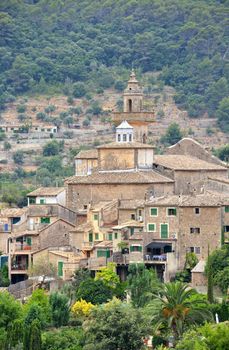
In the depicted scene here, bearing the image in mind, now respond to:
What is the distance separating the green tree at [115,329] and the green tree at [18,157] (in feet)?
205

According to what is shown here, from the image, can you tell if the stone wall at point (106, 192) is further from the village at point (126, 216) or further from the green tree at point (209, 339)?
the green tree at point (209, 339)

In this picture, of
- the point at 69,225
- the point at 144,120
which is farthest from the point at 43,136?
the point at 69,225

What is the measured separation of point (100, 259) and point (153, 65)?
84.3m

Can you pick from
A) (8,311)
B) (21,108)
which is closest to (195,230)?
(8,311)

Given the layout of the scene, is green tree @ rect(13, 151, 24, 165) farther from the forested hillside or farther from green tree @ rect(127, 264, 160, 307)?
green tree @ rect(127, 264, 160, 307)

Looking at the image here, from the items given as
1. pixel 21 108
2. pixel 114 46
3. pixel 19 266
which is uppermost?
pixel 114 46

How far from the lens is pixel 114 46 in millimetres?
170750

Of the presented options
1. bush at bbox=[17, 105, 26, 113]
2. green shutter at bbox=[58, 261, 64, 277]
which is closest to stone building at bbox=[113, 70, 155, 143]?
green shutter at bbox=[58, 261, 64, 277]

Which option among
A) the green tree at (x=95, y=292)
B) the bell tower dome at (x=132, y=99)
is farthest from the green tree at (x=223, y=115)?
the green tree at (x=95, y=292)

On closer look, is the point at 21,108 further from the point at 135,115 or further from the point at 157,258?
the point at 157,258

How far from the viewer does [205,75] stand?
527 feet

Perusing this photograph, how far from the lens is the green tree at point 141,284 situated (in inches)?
2958

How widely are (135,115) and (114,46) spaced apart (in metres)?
77.1

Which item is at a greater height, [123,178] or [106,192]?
[123,178]
